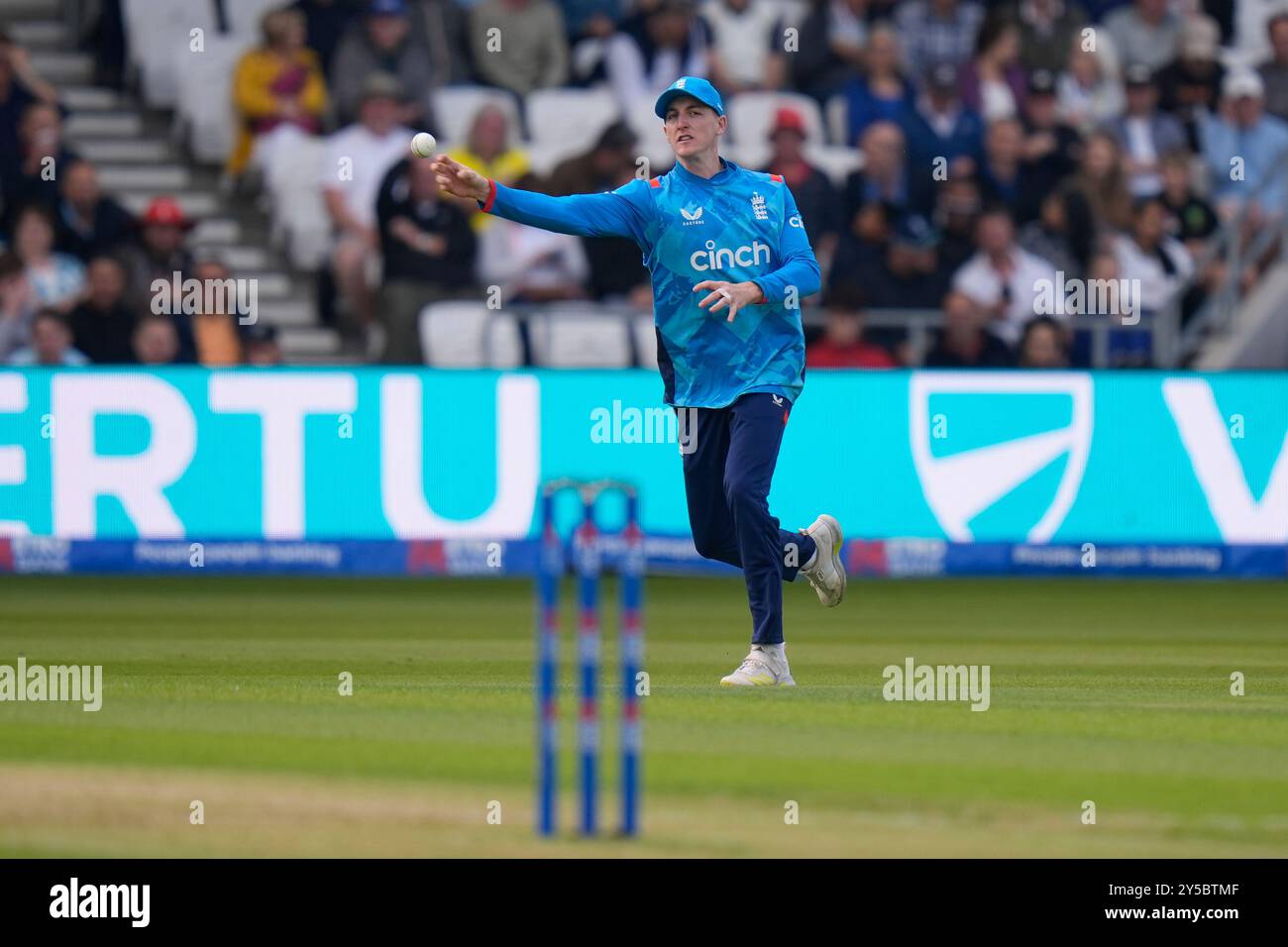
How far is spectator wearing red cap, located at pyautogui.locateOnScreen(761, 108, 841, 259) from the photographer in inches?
897

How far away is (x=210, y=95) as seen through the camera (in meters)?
24.2

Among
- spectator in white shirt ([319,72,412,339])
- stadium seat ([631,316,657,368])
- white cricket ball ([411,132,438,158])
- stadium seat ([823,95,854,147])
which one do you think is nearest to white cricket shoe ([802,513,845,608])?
white cricket ball ([411,132,438,158])

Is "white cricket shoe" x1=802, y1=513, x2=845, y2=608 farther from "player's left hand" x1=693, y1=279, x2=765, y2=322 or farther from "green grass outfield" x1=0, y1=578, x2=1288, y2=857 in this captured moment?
"player's left hand" x1=693, y1=279, x2=765, y2=322

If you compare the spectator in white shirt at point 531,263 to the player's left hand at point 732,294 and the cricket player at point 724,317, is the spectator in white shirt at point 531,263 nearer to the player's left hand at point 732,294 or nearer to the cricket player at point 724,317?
the cricket player at point 724,317

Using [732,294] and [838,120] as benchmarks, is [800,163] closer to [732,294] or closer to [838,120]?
[838,120]

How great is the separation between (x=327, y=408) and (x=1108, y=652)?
24.5 ft

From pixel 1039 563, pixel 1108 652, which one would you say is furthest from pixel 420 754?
pixel 1039 563

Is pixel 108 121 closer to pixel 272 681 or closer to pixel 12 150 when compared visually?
pixel 12 150

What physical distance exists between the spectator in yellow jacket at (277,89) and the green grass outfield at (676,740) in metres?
7.73

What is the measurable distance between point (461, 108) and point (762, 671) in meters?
13.1

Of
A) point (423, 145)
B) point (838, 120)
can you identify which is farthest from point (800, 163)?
point (423, 145)

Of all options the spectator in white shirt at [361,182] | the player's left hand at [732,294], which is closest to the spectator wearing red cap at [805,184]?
the spectator in white shirt at [361,182]

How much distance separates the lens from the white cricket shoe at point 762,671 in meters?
11.6

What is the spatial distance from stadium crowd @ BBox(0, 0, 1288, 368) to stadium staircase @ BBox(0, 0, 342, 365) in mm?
567
